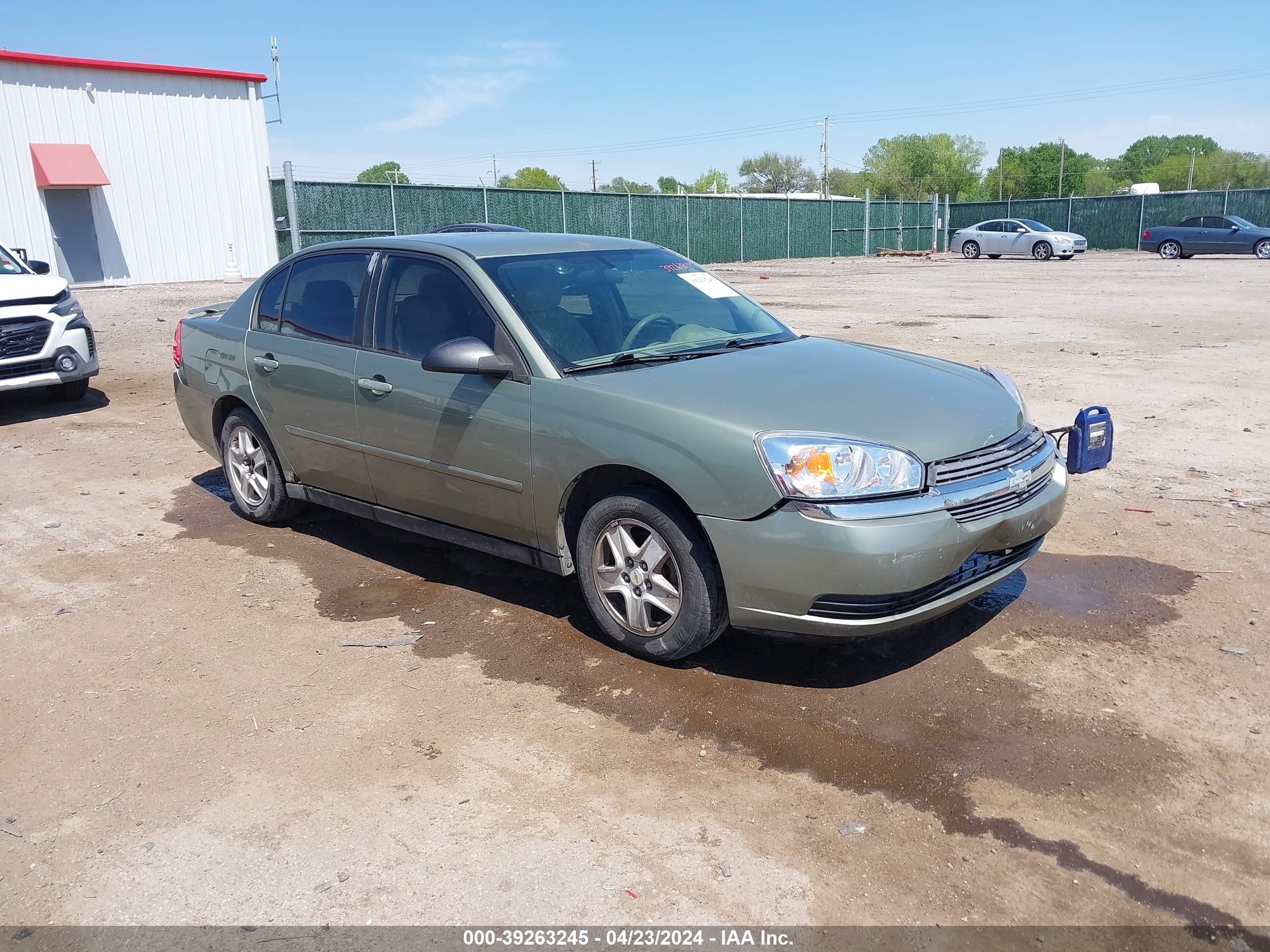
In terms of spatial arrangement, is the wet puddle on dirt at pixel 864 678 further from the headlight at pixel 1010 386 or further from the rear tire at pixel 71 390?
the rear tire at pixel 71 390

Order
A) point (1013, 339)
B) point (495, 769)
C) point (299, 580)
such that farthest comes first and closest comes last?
1. point (1013, 339)
2. point (299, 580)
3. point (495, 769)

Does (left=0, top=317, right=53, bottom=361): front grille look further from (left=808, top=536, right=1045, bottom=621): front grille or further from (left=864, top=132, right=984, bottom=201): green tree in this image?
(left=864, top=132, right=984, bottom=201): green tree

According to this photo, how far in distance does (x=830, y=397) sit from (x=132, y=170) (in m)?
32.1

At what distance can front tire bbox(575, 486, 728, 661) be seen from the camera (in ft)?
12.6

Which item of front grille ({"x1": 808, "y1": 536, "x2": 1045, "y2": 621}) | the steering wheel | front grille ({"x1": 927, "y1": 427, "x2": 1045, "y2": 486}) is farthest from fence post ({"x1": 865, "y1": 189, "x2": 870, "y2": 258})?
front grille ({"x1": 808, "y1": 536, "x2": 1045, "y2": 621})

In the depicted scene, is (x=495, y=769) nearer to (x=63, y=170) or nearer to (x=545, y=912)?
(x=545, y=912)

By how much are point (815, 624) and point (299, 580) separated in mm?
2904

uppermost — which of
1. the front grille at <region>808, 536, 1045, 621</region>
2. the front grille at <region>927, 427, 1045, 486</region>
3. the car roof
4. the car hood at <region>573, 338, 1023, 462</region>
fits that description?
the car roof

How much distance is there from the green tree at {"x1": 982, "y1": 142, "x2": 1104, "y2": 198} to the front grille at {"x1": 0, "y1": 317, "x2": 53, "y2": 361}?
113 m

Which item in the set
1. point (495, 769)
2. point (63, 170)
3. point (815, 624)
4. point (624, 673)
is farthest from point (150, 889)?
point (63, 170)

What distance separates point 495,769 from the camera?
134 inches

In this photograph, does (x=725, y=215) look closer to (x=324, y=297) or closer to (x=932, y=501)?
(x=324, y=297)

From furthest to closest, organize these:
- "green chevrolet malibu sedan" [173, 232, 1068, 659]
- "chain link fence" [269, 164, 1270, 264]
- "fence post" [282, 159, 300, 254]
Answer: "chain link fence" [269, 164, 1270, 264], "fence post" [282, 159, 300, 254], "green chevrolet malibu sedan" [173, 232, 1068, 659]

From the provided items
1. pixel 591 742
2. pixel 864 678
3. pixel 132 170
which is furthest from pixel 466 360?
pixel 132 170
